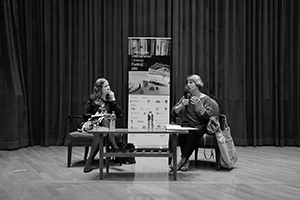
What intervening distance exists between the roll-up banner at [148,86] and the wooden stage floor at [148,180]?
1250 millimetres

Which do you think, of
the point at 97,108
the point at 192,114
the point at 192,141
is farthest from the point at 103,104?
the point at 192,141

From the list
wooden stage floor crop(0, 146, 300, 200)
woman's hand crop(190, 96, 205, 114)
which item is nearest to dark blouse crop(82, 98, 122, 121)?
wooden stage floor crop(0, 146, 300, 200)

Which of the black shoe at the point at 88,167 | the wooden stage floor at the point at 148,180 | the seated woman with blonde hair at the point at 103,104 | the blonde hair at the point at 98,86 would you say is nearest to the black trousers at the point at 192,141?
the wooden stage floor at the point at 148,180

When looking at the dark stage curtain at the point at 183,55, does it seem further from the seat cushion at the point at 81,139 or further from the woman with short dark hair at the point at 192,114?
the seat cushion at the point at 81,139

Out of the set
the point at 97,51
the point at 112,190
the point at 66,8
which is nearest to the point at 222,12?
the point at 97,51

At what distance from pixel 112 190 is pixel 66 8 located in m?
4.40

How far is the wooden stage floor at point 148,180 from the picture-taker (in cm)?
317

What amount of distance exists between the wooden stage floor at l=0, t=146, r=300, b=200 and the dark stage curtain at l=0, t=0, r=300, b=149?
1426 millimetres

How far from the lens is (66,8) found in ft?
21.7

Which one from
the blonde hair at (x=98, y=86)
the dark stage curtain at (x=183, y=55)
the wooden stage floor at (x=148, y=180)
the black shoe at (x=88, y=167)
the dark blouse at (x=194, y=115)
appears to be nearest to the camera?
the wooden stage floor at (x=148, y=180)

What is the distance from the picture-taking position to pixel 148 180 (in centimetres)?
377

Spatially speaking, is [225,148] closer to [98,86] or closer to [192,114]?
[192,114]

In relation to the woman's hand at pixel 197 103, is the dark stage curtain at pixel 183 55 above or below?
above

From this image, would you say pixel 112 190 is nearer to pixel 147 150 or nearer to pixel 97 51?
pixel 147 150
